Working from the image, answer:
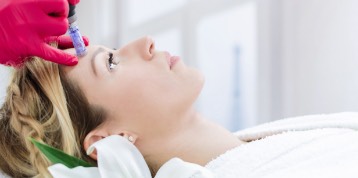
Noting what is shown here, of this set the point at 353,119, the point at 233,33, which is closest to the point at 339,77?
the point at 233,33

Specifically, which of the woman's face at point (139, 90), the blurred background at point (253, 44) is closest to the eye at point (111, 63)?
the woman's face at point (139, 90)

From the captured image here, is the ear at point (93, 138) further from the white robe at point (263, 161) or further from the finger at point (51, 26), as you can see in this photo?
the finger at point (51, 26)

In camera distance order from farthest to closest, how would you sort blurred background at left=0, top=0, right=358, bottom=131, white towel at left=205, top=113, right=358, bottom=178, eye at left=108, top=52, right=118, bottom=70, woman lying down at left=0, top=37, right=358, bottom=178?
blurred background at left=0, top=0, right=358, bottom=131, eye at left=108, top=52, right=118, bottom=70, woman lying down at left=0, top=37, right=358, bottom=178, white towel at left=205, top=113, right=358, bottom=178

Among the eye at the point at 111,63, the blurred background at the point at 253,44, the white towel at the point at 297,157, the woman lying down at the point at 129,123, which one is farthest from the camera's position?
the blurred background at the point at 253,44

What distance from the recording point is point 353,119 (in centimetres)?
155

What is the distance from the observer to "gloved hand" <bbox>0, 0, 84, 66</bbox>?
4.24ft

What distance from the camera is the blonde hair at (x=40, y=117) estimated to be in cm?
139

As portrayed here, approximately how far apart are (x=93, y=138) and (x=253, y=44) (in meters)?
1.71

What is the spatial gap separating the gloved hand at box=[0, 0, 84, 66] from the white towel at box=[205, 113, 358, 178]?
490 millimetres

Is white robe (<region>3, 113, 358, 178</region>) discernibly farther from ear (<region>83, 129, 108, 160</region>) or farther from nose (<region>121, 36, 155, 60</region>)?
nose (<region>121, 36, 155, 60</region>)

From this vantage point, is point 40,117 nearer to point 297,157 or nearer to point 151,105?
point 151,105

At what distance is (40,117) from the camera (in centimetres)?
142

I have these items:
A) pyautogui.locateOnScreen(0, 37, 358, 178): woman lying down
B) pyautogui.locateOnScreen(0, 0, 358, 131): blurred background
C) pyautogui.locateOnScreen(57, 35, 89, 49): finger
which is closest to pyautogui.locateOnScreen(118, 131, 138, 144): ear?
pyautogui.locateOnScreen(0, 37, 358, 178): woman lying down

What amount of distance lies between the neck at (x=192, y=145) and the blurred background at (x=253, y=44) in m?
1.44
